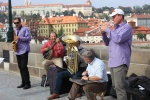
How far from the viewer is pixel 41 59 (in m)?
9.88

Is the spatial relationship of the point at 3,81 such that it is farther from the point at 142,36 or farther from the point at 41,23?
the point at 41,23

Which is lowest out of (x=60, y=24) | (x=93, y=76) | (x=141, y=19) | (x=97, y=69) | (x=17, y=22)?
(x=60, y=24)

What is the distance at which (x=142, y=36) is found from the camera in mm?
83188

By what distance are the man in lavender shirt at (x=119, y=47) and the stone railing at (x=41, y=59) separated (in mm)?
1456

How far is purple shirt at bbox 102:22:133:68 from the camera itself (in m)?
5.27

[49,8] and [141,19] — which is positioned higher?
[49,8]

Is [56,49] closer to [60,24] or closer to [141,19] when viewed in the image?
[60,24]

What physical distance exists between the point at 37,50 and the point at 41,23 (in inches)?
3976

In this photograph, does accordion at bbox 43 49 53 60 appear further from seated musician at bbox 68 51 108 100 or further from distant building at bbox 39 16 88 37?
distant building at bbox 39 16 88 37

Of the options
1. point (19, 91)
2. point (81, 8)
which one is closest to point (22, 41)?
point (19, 91)

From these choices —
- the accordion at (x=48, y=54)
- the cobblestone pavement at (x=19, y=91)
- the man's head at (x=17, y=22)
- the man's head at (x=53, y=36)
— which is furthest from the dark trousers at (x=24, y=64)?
the man's head at (x=53, y=36)

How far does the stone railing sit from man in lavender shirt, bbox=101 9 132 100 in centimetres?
146

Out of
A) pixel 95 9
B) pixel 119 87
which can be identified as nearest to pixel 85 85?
pixel 119 87

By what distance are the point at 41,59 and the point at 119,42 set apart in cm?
481
